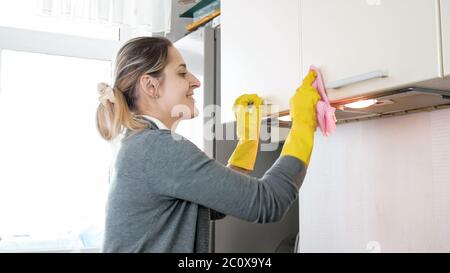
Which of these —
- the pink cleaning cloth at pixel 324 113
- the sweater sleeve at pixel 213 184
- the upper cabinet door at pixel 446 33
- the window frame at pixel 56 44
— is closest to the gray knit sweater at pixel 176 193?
the sweater sleeve at pixel 213 184

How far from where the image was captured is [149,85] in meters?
1.08

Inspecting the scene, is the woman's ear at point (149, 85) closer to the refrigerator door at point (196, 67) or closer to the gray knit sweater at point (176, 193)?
the gray knit sweater at point (176, 193)

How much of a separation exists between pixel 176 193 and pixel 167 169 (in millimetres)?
52

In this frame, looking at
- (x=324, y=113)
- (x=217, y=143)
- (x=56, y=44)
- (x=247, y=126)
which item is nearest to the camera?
(x=324, y=113)

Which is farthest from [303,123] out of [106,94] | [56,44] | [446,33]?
[56,44]

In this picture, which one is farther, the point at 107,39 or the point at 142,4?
the point at 107,39

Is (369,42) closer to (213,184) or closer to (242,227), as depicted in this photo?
(213,184)

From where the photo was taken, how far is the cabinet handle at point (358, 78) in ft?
3.03

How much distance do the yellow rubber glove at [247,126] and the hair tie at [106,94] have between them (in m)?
0.35

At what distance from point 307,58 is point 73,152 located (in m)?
1.48

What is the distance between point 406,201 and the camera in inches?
48.4

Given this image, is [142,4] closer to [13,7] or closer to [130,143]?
[13,7]
